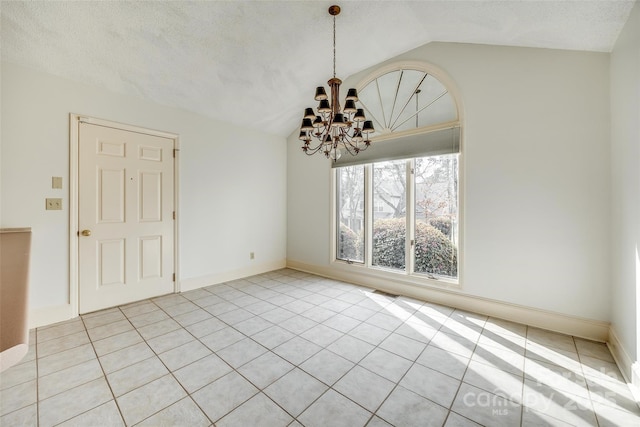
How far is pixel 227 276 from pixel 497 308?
145 inches

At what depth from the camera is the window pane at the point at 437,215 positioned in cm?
320

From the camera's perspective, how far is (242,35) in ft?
8.94

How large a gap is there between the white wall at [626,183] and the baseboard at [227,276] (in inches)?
169

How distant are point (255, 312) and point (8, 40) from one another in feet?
11.2

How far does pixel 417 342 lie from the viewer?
2.34m

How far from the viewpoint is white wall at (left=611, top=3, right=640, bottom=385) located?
180cm

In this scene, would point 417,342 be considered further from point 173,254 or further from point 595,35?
point 173,254

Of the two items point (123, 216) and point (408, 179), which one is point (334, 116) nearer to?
point (408, 179)

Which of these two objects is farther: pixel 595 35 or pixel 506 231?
pixel 506 231

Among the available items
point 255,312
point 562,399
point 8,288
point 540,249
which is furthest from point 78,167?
point 540,249

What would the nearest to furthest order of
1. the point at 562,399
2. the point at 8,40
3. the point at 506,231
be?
the point at 562,399, the point at 8,40, the point at 506,231

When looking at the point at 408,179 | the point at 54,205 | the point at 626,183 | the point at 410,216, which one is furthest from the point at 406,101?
the point at 54,205

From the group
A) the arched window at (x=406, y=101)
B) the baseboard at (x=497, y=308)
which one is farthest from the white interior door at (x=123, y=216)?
the arched window at (x=406, y=101)

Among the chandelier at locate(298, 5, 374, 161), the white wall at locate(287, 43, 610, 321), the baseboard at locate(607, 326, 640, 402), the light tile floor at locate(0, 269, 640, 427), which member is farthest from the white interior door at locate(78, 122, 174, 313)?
the baseboard at locate(607, 326, 640, 402)
